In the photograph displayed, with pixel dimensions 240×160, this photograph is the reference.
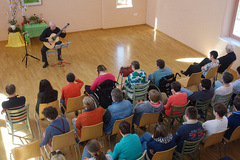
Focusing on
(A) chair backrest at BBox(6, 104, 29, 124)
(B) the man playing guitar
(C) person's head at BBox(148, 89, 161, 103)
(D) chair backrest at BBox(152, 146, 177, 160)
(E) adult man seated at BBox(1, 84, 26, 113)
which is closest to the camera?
(D) chair backrest at BBox(152, 146, 177, 160)

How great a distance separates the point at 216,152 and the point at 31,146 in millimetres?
3211

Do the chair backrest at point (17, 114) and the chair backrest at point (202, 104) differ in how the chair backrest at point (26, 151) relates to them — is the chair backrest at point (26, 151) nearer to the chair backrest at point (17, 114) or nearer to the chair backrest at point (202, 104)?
the chair backrest at point (17, 114)

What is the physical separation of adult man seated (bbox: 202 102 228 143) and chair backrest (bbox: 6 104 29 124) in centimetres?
313

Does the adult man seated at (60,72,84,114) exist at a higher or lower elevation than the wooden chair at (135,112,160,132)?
higher

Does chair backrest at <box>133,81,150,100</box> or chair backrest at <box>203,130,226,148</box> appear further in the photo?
chair backrest at <box>133,81,150,100</box>

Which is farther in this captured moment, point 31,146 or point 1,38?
point 1,38

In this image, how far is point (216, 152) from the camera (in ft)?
15.0

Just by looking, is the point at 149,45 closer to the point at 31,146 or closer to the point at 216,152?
the point at 216,152

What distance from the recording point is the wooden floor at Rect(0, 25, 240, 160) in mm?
6855

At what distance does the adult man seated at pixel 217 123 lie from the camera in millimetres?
3875

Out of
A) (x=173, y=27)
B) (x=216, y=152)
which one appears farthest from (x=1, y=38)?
(x=216, y=152)

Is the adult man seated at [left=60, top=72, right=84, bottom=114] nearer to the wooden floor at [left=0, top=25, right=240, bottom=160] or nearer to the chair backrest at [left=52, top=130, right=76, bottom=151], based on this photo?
the wooden floor at [left=0, top=25, right=240, bottom=160]

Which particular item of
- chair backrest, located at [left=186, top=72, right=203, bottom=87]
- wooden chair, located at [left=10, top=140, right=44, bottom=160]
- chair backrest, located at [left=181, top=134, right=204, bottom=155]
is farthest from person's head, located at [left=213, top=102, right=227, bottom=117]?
wooden chair, located at [left=10, top=140, right=44, bottom=160]

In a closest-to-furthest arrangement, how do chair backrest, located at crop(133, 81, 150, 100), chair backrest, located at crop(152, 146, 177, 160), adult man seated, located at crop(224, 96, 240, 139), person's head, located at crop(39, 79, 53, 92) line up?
chair backrest, located at crop(152, 146, 177, 160), adult man seated, located at crop(224, 96, 240, 139), person's head, located at crop(39, 79, 53, 92), chair backrest, located at crop(133, 81, 150, 100)
